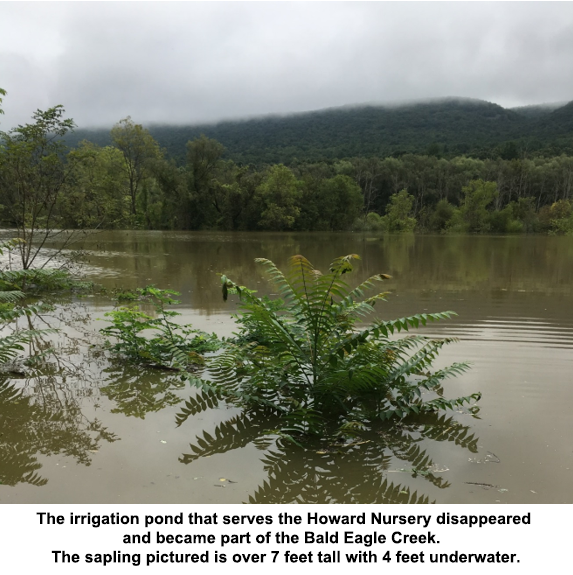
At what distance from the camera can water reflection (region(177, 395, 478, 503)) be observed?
3221 mm

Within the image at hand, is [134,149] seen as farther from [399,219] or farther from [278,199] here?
[399,219]

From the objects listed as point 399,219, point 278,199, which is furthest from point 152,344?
point 399,219

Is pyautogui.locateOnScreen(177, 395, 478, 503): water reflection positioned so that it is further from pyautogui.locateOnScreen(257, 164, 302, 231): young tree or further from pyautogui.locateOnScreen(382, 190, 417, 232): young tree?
pyautogui.locateOnScreen(382, 190, 417, 232): young tree

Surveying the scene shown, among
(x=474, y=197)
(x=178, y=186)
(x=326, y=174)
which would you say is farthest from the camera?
(x=326, y=174)

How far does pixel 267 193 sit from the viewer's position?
193ft

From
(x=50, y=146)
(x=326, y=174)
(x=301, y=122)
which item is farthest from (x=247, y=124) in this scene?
(x=50, y=146)

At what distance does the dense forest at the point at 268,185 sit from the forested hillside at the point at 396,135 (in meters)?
1.08

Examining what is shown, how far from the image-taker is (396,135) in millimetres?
141000

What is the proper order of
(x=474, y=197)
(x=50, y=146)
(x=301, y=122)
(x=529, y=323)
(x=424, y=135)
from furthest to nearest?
(x=301, y=122), (x=424, y=135), (x=474, y=197), (x=50, y=146), (x=529, y=323)

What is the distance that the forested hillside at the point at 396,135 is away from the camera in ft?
348

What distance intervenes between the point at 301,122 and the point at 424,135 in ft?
159

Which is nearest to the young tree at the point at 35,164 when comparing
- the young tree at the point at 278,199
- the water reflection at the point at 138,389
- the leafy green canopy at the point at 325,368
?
the water reflection at the point at 138,389

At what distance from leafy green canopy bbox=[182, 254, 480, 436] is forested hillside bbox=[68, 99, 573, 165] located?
8994 cm
